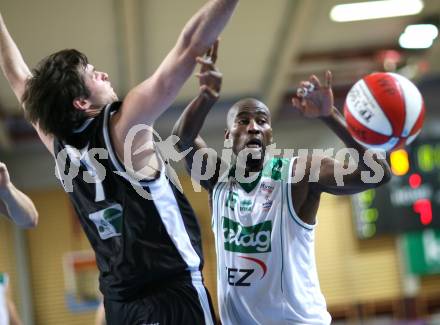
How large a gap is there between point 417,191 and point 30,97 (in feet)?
27.0

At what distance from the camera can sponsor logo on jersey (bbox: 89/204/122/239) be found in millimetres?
2893

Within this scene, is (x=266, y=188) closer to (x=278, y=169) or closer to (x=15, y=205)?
(x=278, y=169)

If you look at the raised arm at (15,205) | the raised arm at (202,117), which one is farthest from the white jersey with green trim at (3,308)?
the raised arm at (202,117)

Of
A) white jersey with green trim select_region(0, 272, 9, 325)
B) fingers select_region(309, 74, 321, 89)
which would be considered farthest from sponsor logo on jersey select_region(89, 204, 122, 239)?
white jersey with green trim select_region(0, 272, 9, 325)

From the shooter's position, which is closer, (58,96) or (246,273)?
(58,96)

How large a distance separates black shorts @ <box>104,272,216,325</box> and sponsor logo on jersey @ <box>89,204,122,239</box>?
11.9 inches

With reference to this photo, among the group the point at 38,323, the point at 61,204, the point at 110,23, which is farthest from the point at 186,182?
the point at 110,23

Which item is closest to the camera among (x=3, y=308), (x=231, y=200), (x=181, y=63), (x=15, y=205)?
(x=181, y=63)

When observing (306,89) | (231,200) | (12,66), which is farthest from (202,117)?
(12,66)

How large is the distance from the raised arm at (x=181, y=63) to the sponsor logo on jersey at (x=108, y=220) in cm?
43

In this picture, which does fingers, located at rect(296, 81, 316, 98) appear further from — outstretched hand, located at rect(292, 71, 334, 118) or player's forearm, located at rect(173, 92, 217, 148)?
player's forearm, located at rect(173, 92, 217, 148)

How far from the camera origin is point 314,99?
3543mm

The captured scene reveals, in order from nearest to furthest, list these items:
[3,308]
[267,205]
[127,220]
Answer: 1. [127,220]
2. [267,205]
3. [3,308]

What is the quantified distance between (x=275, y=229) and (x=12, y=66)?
162 cm
